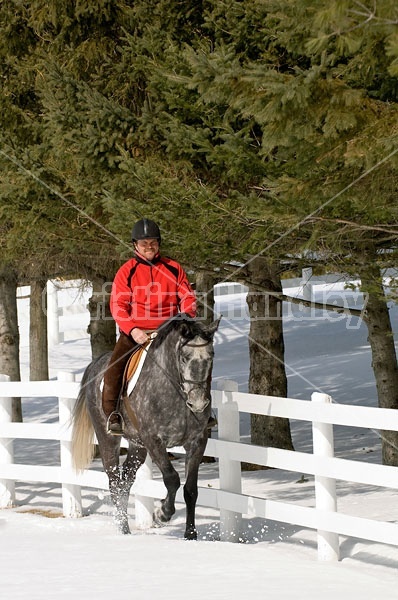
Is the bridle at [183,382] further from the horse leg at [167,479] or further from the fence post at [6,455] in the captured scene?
the fence post at [6,455]

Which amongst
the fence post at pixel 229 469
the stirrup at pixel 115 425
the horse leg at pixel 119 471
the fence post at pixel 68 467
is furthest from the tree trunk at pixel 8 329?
the fence post at pixel 229 469

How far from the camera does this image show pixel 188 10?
11.5 m

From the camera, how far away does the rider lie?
28.7 ft

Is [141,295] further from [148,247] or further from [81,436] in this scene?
[81,436]

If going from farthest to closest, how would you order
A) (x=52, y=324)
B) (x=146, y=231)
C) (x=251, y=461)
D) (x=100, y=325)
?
(x=52, y=324), (x=100, y=325), (x=146, y=231), (x=251, y=461)

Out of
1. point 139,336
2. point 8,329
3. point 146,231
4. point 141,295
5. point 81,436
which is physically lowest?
point 81,436

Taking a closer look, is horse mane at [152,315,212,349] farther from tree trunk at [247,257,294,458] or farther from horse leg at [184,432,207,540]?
tree trunk at [247,257,294,458]

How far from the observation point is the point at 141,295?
28.8 feet

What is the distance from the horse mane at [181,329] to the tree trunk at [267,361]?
248 inches

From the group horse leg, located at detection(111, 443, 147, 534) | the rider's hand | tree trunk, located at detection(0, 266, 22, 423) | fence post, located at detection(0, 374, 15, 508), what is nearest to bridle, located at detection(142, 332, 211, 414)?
the rider's hand

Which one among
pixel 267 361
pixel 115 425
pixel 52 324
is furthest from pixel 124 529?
pixel 52 324

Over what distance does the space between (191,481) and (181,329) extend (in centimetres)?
138

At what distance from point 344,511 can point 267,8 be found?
192 inches

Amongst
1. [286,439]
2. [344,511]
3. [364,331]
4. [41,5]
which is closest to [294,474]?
[286,439]
